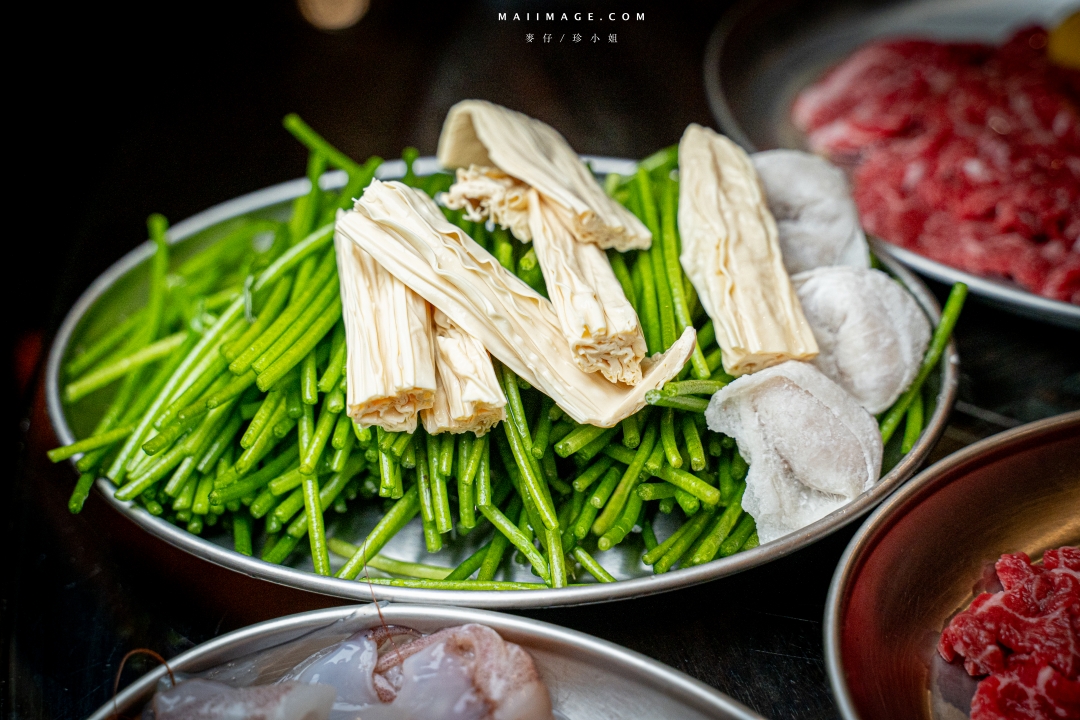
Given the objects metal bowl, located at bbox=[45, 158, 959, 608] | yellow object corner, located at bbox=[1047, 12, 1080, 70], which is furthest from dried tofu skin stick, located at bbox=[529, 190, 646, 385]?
yellow object corner, located at bbox=[1047, 12, 1080, 70]

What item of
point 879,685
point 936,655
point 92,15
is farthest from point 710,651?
point 92,15

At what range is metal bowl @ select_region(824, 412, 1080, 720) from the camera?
1521 mm

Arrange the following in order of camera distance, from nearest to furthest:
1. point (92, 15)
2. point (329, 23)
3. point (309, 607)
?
point (309, 607) < point (92, 15) < point (329, 23)

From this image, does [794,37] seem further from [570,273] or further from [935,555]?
[935,555]

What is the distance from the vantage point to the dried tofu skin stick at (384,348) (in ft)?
5.30

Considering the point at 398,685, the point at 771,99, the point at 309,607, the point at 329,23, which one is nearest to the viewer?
the point at 398,685

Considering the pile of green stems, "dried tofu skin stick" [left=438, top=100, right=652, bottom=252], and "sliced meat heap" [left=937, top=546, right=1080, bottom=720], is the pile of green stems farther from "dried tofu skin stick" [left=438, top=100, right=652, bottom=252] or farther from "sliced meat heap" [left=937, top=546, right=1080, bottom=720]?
"sliced meat heap" [left=937, top=546, right=1080, bottom=720]

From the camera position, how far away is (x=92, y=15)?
Result: 8.85ft

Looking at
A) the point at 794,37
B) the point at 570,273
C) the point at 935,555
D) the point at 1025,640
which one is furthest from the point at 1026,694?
the point at 794,37

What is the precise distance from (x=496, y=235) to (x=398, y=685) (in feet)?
3.88

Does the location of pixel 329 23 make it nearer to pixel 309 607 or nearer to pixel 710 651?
pixel 309 607

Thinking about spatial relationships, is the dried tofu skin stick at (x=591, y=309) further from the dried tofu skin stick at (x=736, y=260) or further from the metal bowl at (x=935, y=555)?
the metal bowl at (x=935, y=555)

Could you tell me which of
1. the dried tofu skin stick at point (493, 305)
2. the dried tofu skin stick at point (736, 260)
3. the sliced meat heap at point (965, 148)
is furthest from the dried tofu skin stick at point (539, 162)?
the sliced meat heap at point (965, 148)

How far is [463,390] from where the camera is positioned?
1688mm
